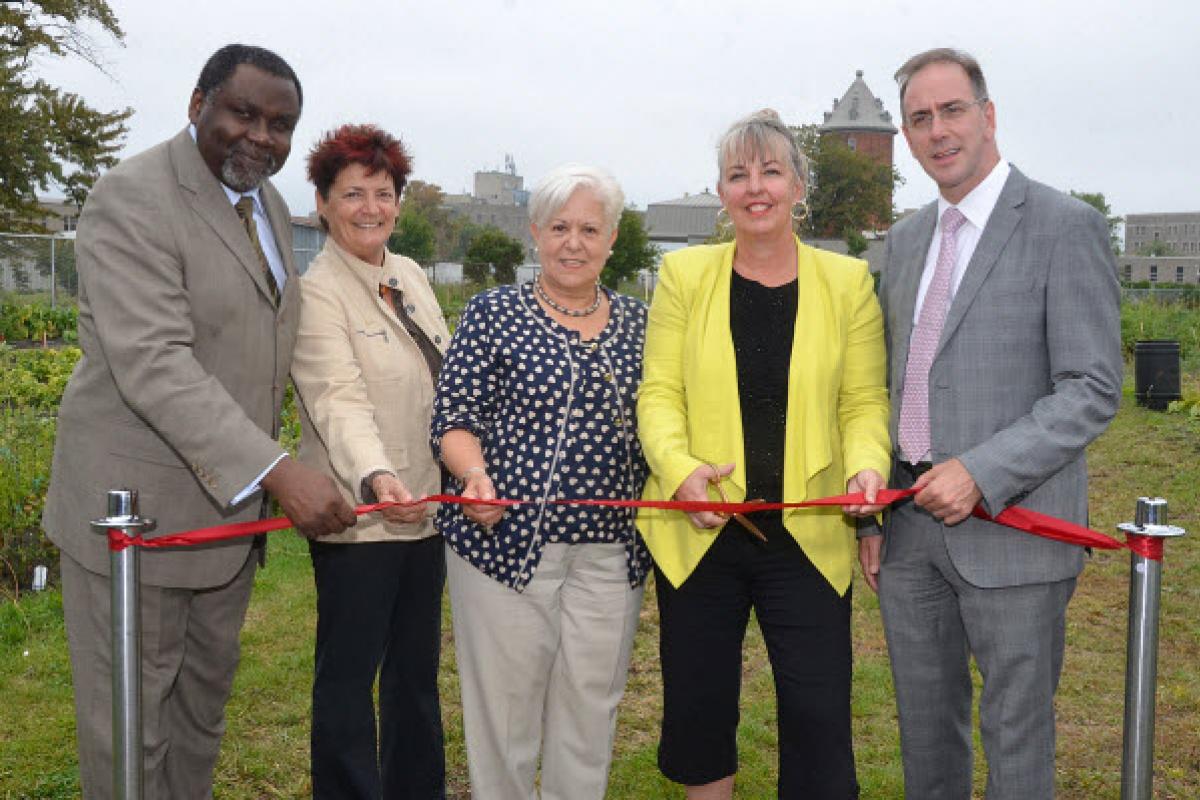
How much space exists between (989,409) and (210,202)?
229 cm

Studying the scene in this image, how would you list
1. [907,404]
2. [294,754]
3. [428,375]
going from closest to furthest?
[907,404], [428,375], [294,754]

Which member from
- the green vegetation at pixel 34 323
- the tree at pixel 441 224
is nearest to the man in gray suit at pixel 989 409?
the green vegetation at pixel 34 323

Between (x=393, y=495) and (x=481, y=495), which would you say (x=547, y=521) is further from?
(x=393, y=495)

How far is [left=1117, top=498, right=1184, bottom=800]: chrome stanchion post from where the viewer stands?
9.70ft

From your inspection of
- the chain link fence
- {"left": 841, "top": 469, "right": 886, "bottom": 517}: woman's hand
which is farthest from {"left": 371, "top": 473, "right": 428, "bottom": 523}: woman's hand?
the chain link fence

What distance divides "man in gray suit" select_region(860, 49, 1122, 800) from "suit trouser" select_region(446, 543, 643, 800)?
2.83 feet

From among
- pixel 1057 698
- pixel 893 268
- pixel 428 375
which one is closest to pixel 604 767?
pixel 428 375

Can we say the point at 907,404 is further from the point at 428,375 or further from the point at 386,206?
the point at 386,206

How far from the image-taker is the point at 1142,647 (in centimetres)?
298

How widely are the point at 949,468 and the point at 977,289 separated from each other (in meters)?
0.51

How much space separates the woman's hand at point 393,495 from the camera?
136 inches

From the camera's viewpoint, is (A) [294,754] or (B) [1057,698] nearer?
(A) [294,754]

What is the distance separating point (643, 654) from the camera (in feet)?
20.8

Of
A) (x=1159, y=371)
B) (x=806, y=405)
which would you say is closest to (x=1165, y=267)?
(x=1159, y=371)
